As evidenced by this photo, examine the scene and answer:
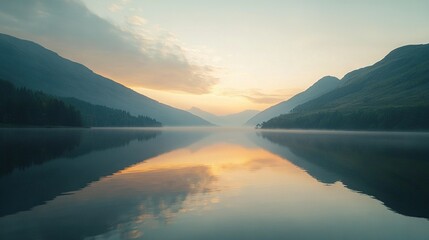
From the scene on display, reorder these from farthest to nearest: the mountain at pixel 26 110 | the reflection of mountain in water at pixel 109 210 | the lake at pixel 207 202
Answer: the mountain at pixel 26 110 < the lake at pixel 207 202 < the reflection of mountain in water at pixel 109 210

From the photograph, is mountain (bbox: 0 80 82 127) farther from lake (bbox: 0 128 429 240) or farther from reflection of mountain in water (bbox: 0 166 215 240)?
reflection of mountain in water (bbox: 0 166 215 240)

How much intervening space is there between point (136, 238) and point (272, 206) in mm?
12562

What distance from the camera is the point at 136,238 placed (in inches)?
676

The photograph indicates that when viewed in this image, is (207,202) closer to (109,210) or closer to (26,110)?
(109,210)

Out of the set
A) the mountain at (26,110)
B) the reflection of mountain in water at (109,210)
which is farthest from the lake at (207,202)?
the mountain at (26,110)

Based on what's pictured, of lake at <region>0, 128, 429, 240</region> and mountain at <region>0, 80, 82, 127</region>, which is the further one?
mountain at <region>0, 80, 82, 127</region>

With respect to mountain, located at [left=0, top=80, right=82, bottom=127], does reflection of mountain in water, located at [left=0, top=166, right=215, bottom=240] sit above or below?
below

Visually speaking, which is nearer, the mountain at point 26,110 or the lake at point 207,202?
the lake at point 207,202

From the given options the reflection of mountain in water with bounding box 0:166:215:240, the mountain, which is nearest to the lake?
the reflection of mountain in water with bounding box 0:166:215:240

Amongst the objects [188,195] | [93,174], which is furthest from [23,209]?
[93,174]

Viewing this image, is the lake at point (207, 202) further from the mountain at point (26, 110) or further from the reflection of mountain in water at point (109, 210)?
the mountain at point (26, 110)

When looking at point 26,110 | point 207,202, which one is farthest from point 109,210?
point 26,110

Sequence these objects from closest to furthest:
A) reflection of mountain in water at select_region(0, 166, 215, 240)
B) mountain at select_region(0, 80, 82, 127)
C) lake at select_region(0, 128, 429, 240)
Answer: reflection of mountain in water at select_region(0, 166, 215, 240) < lake at select_region(0, 128, 429, 240) < mountain at select_region(0, 80, 82, 127)

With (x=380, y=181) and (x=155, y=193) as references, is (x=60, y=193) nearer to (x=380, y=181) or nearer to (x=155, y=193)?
(x=155, y=193)
